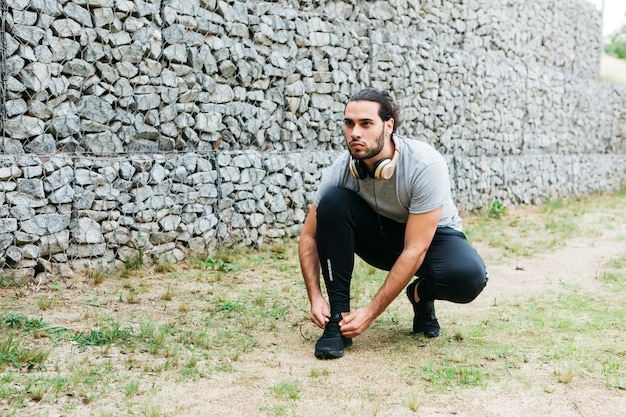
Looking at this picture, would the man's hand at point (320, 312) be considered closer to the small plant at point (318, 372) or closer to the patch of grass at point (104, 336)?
the small plant at point (318, 372)

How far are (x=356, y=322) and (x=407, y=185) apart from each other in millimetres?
712

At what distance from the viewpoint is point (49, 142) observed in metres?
4.96

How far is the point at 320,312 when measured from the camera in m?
3.46

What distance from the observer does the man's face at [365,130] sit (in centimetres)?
333

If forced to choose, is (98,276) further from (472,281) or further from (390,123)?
(472,281)

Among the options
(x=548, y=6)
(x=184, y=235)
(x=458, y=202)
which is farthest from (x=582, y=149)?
(x=184, y=235)

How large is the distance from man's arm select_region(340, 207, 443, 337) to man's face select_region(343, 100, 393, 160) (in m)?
0.38

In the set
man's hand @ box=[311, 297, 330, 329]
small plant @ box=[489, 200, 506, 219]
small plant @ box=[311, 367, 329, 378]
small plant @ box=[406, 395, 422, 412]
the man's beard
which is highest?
the man's beard

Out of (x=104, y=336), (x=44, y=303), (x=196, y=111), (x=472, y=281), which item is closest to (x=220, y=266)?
(x=196, y=111)

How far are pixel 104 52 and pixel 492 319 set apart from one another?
3.44 meters

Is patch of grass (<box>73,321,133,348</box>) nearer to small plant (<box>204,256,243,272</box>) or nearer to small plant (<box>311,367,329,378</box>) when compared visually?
small plant (<box>311,367,329,378</box>)

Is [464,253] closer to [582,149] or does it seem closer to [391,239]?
[391,239]

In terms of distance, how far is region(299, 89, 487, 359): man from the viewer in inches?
131

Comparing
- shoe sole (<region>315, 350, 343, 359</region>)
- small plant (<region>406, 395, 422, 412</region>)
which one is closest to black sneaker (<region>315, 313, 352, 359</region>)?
shoe sole (<region>315, 350, 343, 359</region>)
